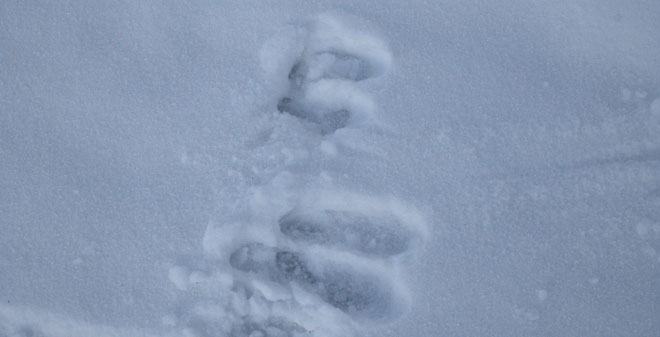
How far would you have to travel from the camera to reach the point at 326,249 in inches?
52.1

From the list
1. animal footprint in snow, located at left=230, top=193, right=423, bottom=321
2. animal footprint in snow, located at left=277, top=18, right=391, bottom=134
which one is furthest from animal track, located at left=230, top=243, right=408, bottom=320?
animal footprint in snow, located at left=277, top=18, right=391, bottom=134

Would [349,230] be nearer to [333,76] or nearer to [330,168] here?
[330,168]

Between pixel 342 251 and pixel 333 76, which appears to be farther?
pixel 333 76

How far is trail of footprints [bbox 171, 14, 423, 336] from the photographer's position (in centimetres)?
124

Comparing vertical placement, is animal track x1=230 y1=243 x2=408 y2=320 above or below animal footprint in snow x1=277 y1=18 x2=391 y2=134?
below

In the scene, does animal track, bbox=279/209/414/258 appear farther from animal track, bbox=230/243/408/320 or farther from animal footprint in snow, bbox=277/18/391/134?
animal footprint in snow, bbox=277/18/391/134

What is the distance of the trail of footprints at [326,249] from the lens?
4.08 ft

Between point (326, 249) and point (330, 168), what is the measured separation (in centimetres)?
19

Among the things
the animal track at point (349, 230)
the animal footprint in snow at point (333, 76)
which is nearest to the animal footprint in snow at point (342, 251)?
the animal track at point (349, 230)

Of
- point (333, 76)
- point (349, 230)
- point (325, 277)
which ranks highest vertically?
point (333, 76)

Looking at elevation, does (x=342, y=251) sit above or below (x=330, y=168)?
below

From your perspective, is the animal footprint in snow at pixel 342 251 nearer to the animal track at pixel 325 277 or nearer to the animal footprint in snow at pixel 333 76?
the animal track at pixel 325 277

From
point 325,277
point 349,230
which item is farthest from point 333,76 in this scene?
point 325,277

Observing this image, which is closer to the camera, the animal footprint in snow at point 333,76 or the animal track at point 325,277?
the animal track at point 325,277
